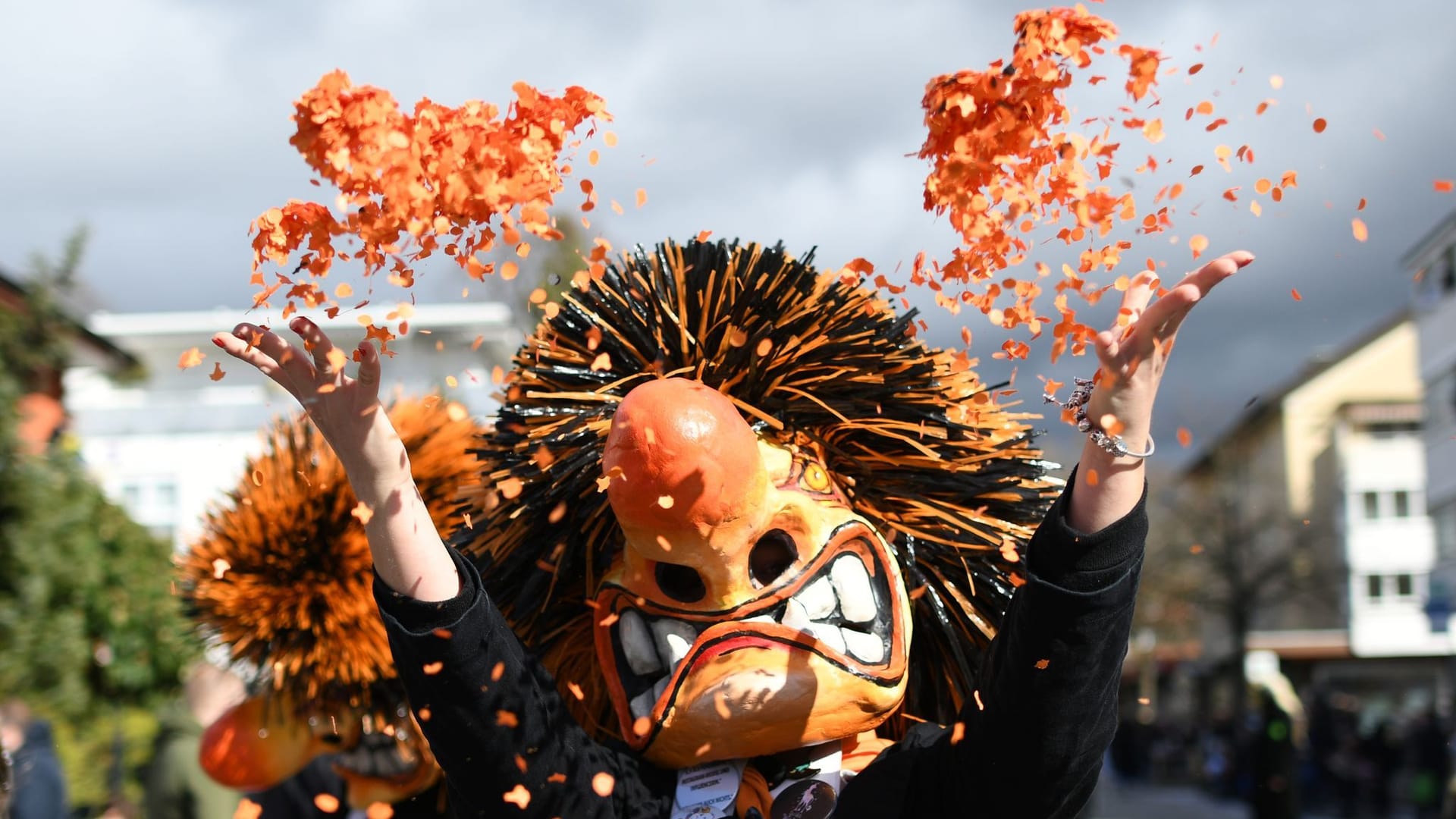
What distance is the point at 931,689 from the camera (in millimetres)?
2396

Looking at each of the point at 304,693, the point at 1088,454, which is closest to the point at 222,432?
the point at 304,693

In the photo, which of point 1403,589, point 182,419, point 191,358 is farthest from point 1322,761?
point 1403,589

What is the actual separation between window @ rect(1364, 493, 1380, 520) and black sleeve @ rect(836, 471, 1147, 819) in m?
38.0

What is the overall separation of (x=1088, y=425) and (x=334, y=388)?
1.03 meters

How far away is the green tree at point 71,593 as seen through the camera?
28.3 ft

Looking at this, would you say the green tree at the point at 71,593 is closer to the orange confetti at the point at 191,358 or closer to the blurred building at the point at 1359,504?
the orange confetti at the point at 191,358

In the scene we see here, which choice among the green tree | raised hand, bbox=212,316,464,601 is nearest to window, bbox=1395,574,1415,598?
the green tree

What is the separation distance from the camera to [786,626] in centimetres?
212

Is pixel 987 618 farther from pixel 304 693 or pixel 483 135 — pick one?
pixel 304 693

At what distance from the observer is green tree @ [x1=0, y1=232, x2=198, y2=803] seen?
864cm

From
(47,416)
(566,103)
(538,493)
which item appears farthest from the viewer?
(47,416)

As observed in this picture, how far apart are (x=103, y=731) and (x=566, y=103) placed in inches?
354

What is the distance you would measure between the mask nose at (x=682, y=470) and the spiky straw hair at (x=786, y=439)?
0.90ft

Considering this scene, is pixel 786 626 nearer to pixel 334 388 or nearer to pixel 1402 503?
pixel 334 388
